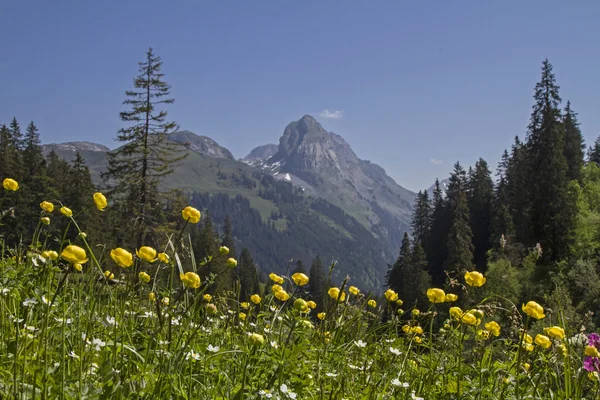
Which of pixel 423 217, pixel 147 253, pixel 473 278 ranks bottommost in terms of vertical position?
pixel 473 278

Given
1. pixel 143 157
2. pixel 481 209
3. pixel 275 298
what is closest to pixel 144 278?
pixel 275 298

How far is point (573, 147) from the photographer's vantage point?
54000mm

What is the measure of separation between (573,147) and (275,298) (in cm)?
6078

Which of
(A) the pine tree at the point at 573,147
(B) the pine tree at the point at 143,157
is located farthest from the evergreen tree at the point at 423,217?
(B) the pine tree at the point at 143,157

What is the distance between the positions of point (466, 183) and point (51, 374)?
6212cm

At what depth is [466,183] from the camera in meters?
59.1

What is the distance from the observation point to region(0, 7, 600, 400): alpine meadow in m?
1.99

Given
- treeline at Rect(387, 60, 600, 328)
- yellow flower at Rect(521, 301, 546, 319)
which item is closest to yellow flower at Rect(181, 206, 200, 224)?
yellow flower at Rect(521, 301, 546, 319)

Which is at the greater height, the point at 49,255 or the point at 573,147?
the point at 573,147

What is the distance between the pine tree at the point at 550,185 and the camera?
34.4 meters

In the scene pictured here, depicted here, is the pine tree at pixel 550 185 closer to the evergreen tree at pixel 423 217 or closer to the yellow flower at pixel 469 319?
the evergreen tree at pixel 423 217

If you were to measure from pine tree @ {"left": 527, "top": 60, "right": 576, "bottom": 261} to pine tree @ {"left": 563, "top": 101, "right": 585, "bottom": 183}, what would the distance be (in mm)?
14366

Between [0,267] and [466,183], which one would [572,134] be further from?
[0,267]

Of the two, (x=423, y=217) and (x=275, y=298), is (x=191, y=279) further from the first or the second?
(x=423, y=217)
